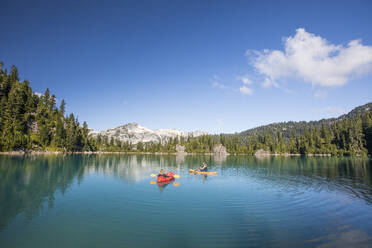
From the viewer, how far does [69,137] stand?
13562 centimetres

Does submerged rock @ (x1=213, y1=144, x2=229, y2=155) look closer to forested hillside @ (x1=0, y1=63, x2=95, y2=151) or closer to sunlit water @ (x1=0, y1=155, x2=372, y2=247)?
forested hillside @ (x1=0, y1=63, x2=95, y2=151)

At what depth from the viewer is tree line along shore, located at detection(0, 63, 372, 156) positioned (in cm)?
10412

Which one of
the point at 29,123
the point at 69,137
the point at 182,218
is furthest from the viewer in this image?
the point at 69,137

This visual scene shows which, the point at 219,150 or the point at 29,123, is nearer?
the point at 29,123

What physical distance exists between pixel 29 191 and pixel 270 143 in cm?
18671

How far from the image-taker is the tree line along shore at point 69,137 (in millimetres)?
104125

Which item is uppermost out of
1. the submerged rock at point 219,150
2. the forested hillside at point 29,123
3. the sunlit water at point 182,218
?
the forested hillside at point 29,123

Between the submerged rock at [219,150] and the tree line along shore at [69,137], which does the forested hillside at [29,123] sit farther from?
the submerged rock at [219,150]

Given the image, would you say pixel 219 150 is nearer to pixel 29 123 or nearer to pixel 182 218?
pixel 29 123

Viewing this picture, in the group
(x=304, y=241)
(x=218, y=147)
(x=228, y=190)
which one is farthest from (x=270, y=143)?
(x=304, y=241)

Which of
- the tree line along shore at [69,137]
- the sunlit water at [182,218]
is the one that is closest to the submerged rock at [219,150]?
the tree line along shore at [69,137]

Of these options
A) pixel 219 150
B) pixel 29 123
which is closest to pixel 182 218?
pixel 29 123

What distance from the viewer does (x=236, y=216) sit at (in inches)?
654

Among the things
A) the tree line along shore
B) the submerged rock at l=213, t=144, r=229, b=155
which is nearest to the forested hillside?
the tree line along shore
